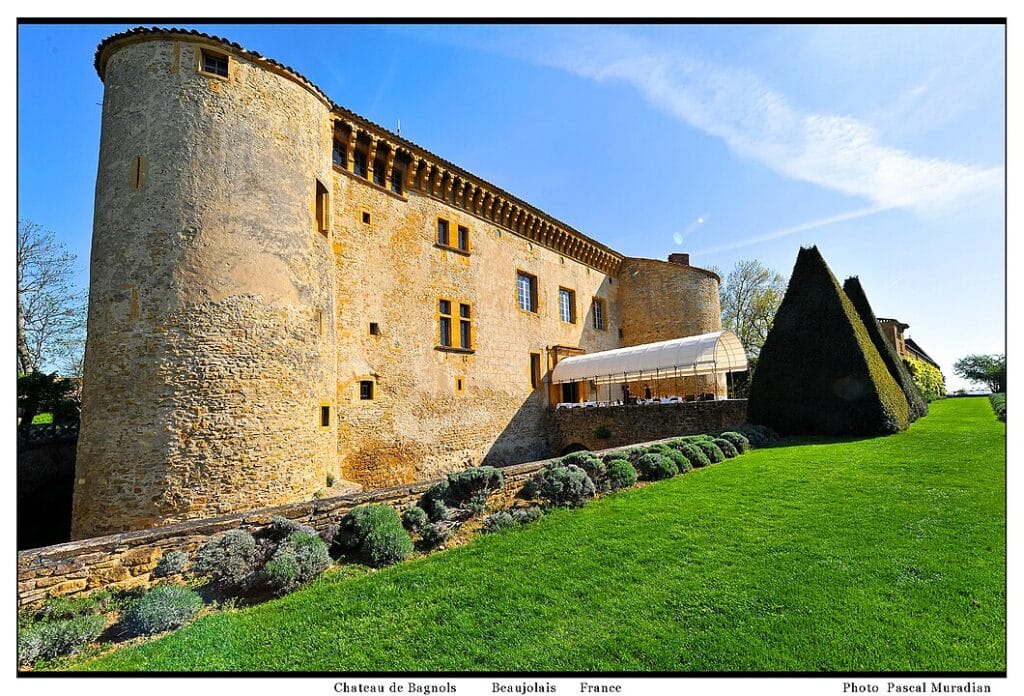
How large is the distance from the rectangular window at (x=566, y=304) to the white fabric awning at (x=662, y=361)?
2.56 meters

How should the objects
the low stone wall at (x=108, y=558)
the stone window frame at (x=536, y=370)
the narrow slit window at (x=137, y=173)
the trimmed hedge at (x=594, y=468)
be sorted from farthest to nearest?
the stone window frame at (x=536, y=370) → the narrow slit window at (x=137, y=173) → the trimmed hedge at (x=594, y=468) → the low stone wall at (x=108, y=558)

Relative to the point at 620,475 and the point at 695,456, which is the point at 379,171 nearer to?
the point at 620,475

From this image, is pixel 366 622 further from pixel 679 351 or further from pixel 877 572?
pixel 679 351

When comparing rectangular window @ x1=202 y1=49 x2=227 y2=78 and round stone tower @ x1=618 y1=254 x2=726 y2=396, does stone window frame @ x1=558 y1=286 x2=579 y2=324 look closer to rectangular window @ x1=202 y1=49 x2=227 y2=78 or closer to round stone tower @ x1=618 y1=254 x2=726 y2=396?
round stone tower @ x1=618 y1=254 x2=726 y2=396

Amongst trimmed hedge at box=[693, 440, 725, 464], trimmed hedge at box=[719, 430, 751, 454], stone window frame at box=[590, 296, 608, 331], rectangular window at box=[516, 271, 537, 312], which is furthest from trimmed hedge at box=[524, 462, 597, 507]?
stone window frame at box=[590, 296, 608, 331]

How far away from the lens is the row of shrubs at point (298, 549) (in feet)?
15.3

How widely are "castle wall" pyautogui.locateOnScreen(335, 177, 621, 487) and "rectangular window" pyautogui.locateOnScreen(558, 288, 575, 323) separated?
3.82 feet

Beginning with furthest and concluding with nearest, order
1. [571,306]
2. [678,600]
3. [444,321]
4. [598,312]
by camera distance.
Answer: [598,312] < [571,306] < [444,321] < [678,600]

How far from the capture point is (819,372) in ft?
47.3

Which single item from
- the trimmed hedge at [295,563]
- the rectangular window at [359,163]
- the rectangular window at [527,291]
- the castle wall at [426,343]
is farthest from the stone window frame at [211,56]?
the rectangular window at [527,291]

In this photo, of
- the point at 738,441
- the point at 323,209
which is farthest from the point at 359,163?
the point at 738,441

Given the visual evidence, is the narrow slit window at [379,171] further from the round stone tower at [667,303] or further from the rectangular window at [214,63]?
the round stone tower at [667,303]

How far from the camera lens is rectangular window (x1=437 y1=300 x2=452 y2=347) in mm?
17102

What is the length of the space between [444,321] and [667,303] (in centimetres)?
1426
